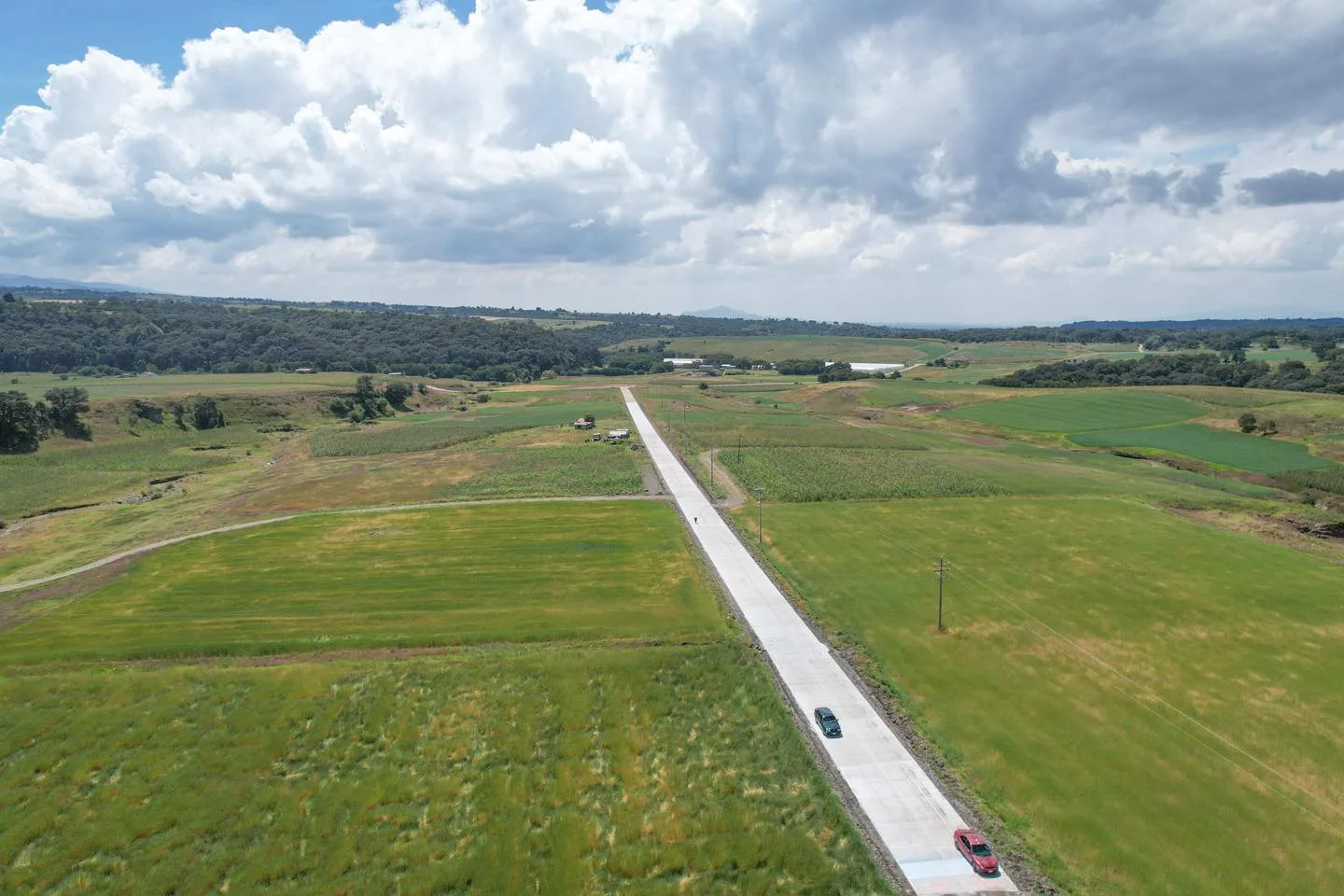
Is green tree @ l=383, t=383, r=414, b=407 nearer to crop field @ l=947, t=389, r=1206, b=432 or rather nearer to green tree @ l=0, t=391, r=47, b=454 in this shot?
green tree @ l=0, t=391, r=47, b=454

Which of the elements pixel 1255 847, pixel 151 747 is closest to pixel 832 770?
pixel 1255 847

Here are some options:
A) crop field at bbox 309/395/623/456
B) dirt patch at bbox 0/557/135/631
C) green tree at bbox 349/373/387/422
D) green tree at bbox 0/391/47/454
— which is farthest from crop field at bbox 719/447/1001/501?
green tree at bbox 0/391/47/454

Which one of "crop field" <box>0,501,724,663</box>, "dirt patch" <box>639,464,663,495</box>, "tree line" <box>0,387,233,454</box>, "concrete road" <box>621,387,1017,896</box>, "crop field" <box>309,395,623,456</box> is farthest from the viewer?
"crop field" <box>309,395,623,456</box>

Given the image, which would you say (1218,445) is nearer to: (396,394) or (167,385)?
(396,394)

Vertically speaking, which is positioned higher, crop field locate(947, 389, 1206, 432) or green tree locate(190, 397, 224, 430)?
crop field locate(947, 389, 1206, 432)

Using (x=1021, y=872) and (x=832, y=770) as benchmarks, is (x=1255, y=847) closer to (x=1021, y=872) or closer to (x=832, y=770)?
(x=1021, y=872)

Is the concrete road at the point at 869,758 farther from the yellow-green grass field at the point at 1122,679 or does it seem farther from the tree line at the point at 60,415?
the tree line at the point at 60,415
